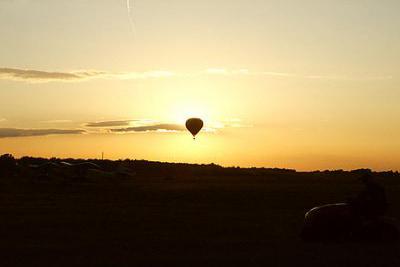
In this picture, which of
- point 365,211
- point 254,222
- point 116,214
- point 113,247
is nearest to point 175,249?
point 113,247

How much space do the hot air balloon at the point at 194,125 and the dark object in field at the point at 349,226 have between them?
51.9 meters

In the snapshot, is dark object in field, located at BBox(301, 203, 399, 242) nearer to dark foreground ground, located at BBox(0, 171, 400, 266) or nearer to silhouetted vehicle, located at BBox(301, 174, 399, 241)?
silhouetted vehicle, located at BBox(301, 174, 399, 241)

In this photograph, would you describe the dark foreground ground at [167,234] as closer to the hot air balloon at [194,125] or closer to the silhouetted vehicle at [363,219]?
the silhouetted vehicle at [363,219]

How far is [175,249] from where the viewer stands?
15.5m

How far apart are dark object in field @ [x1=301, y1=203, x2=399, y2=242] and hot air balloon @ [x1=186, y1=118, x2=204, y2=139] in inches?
2044

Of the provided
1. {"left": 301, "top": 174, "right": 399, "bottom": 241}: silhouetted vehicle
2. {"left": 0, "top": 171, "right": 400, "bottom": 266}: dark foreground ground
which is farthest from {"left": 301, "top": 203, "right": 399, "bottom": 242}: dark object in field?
{"left": 0, "top": 171, "right": 400, "bottom": 266}: dark foreground ground

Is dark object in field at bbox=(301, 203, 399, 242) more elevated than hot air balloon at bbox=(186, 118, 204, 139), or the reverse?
hot air balloon at bbox=(186, 118, 204, 139)

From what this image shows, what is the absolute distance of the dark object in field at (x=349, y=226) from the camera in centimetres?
1589

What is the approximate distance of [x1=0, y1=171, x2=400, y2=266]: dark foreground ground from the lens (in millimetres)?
13703

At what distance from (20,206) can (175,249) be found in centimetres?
1884

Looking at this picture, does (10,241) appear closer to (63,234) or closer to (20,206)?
(63,234)

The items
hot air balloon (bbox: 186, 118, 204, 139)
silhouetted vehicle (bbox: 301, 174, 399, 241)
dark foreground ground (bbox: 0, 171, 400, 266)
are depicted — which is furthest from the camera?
hot air balloon (bbox: 186, 118, 204, 139)

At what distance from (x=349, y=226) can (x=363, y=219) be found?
369mm

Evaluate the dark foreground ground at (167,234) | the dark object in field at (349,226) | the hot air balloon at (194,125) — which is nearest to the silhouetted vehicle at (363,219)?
the dark object in field at (349,226)
